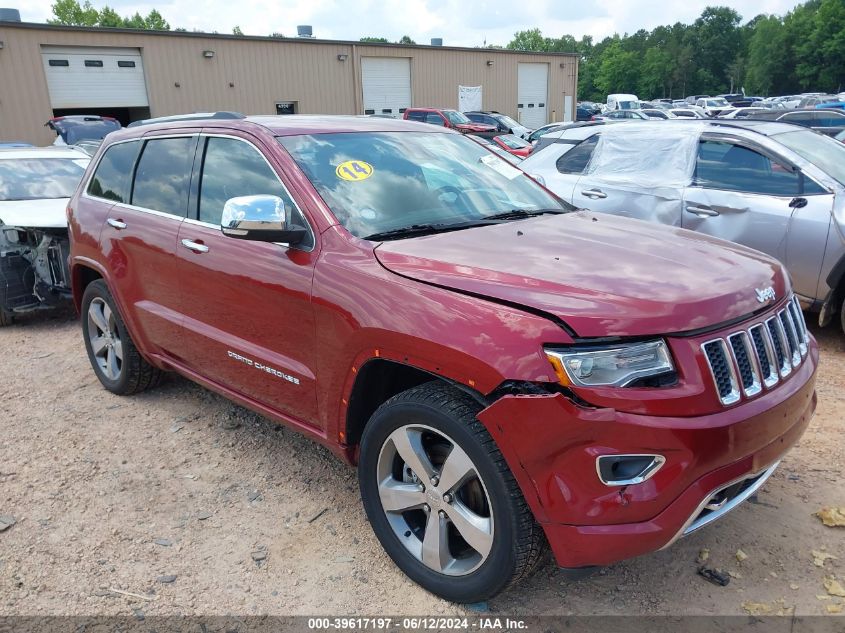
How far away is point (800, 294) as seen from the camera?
519cm

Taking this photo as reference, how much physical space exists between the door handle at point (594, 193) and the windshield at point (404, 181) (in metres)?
2.67

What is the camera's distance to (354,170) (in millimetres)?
3225

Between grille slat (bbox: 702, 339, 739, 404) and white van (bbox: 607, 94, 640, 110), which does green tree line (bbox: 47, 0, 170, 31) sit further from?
grille slat (bbox: 702, 339, 739, 404)

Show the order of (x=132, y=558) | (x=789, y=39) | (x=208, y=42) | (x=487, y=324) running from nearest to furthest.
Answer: (x=487, y=324)
(x=132, y=558)
(x=208, y=42)
(x=789, y=39)

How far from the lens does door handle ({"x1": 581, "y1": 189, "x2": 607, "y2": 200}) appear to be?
6.34m

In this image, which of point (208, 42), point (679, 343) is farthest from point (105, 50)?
point (679, 343)

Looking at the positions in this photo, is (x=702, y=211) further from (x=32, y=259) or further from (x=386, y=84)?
(x=386, y=84)

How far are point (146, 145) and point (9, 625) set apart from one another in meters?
2.80

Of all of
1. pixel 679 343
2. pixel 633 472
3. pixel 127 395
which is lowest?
pixel 127 395

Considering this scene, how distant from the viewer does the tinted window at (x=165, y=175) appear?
3802mm

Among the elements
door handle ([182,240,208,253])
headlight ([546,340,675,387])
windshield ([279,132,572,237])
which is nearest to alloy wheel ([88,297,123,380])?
door handle ([182,240,208,253])

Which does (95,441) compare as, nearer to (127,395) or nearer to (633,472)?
(127,395)

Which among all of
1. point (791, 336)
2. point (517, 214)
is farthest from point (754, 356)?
point (517, 214)

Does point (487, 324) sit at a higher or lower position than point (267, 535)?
higher
